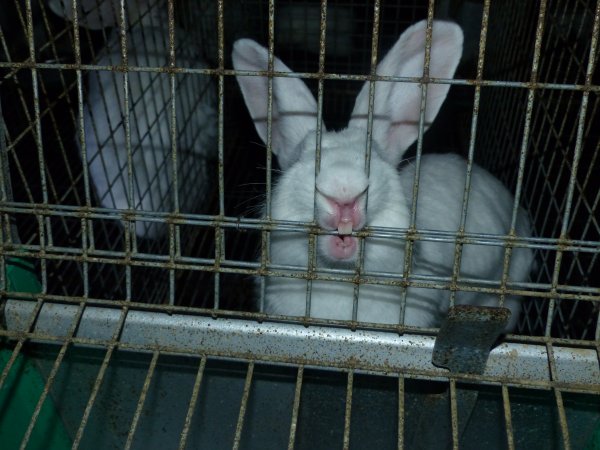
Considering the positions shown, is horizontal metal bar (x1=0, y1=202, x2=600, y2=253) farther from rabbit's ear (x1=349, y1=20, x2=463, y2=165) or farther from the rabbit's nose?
rabbit's ear (x1=349, y1=20, x2=463, y2=165)

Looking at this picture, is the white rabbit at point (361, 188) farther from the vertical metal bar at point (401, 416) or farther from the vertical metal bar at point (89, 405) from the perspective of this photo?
the vertical metal bar at point (89, 405)

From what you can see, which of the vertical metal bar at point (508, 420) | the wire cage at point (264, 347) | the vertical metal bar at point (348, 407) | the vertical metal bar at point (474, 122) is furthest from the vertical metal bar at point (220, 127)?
the vertical metal bar at point (508, 420)

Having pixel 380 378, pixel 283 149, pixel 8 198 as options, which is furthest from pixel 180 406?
pixel 283 149

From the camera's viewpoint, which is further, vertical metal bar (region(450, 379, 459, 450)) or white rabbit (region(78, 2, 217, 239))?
white rabbit (region(78, 2, 217, 239))

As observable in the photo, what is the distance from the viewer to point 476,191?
2.12 meters

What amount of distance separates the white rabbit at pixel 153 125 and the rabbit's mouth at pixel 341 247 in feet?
3.51

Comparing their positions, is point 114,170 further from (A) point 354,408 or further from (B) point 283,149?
(A) point 354,408

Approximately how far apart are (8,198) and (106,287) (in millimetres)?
A: 1102

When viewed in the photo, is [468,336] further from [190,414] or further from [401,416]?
[190,414]

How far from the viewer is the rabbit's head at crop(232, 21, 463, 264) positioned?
4.37 feet

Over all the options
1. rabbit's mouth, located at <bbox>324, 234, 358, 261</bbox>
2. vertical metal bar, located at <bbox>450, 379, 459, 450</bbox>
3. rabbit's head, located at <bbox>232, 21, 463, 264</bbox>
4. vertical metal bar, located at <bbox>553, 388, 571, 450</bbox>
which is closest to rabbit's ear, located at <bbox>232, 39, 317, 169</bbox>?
rabbit's head, located at <bbox>232, 21, 463, 264</bbox>

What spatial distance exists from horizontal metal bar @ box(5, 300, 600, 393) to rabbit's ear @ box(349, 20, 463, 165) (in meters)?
0.56

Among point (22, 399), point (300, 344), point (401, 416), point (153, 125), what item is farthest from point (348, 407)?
point (153, 125)

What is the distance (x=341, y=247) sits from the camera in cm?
143
